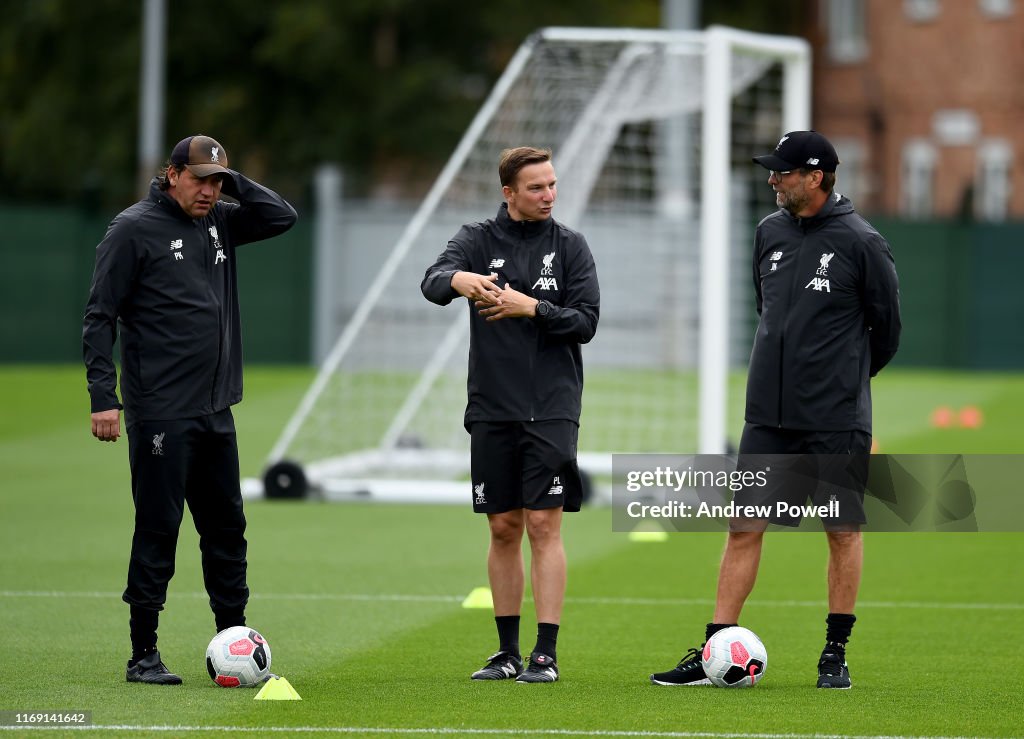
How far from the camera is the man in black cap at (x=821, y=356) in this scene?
7.20 metres

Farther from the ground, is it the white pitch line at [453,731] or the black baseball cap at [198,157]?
the black baseball cap at [198,157]

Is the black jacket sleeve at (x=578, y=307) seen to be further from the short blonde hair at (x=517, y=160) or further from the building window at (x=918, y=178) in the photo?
the building window at (x=918, y=178)

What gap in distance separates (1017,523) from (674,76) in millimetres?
4771

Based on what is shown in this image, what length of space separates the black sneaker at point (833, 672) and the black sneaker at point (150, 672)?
2.55 meters

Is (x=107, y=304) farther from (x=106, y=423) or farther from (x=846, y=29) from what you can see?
(x=846, y=29)

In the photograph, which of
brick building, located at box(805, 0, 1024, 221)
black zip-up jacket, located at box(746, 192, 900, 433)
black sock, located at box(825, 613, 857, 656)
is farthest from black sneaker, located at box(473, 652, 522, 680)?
brick building, located at box(805, 0, 1024, 221)

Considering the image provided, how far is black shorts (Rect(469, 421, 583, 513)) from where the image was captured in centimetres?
727

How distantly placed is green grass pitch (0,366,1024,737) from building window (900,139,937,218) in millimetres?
28734

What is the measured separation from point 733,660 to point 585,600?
2616mm

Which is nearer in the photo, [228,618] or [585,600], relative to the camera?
[228,618]

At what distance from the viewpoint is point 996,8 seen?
39.5 m

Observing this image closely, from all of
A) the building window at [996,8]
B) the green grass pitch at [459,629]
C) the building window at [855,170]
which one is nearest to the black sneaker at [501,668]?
the green grass pitch at [459,629]

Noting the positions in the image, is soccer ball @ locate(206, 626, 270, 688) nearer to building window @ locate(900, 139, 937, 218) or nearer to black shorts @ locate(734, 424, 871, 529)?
black shorts @ locate(734, 424, 871, 529)

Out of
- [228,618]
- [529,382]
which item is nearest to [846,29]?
[529,382]
